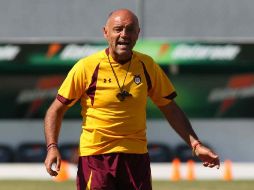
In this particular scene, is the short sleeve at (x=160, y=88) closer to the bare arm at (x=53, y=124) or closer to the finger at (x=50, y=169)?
the bare arm at (x=53, y=124)

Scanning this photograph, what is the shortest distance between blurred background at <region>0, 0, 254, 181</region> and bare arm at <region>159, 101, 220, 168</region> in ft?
72.7

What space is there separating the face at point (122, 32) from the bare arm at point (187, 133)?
2.37ft

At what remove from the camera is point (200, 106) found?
101 ft

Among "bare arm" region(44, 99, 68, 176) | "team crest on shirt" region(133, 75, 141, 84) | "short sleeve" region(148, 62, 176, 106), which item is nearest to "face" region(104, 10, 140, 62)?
"team crest on shirt" region(133, 75, 141, 84)

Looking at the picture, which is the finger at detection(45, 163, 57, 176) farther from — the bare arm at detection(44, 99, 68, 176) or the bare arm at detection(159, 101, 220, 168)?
the bare arm at detection(159, 101, 220, 168)

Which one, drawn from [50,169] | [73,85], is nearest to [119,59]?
[73,85]

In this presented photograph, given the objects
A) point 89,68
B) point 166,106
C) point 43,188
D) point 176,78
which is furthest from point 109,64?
point 176,78

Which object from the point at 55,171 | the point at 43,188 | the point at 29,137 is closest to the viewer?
the point at 55,171

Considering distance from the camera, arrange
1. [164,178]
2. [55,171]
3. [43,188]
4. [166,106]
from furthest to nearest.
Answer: [164,178], [43,188], [166,106], [55,171]

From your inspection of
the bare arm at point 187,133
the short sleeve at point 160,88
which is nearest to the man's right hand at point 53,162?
the short sleeve at point 160,88

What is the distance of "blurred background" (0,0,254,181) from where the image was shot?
3019 cm

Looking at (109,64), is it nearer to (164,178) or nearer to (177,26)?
(164,178)

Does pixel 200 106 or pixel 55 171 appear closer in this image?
pixel 55 171

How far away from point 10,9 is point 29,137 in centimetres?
404
